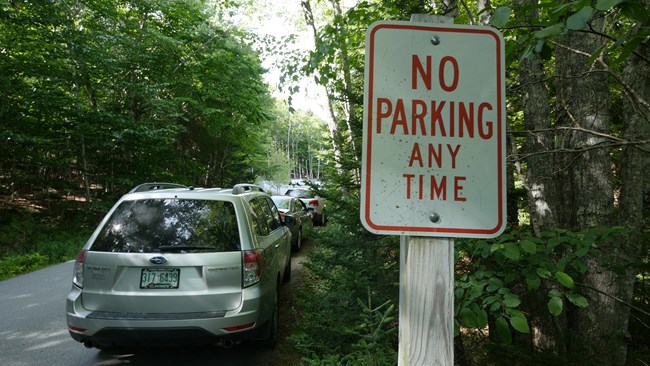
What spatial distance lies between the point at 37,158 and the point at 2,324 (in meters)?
10.9

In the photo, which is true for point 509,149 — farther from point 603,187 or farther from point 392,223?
point 392,223

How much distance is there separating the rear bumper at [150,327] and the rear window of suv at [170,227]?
562mm

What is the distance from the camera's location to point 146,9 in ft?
50.3

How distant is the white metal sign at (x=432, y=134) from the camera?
131 centimetres

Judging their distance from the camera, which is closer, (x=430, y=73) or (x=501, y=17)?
(x=430, y=73)

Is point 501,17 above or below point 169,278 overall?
above

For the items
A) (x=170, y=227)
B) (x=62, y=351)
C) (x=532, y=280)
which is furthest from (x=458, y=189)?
(x=62, y=351)

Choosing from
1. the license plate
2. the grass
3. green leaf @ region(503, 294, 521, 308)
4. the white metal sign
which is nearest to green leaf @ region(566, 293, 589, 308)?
green leaf @ region(503, 294, 521, 308)

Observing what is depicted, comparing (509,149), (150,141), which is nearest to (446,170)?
(509,149)

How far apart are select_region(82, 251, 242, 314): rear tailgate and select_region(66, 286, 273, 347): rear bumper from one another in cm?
5

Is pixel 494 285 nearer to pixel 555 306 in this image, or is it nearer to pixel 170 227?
pixel 555 306

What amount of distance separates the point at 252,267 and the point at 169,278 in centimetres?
74

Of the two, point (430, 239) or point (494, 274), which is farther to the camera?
point (494, 274)

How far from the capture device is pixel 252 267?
12.5 feet
